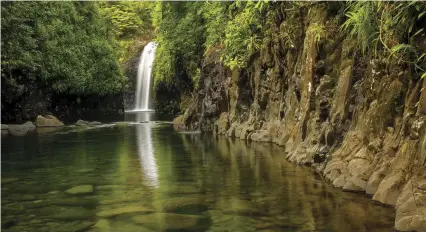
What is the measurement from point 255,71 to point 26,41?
1442cm

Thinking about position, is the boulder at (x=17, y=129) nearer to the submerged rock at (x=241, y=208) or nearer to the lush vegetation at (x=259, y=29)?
the lush vegetation at (x=259, y=29)

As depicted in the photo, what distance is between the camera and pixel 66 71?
28.6 m

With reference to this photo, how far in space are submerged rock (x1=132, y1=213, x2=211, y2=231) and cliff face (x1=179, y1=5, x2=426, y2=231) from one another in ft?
7.87

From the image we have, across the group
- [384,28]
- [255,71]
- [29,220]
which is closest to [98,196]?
[29,220]

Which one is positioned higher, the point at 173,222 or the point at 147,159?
the point at 147,159

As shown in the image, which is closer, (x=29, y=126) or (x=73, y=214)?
(x=73, y=214)

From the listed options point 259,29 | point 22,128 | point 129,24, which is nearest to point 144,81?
point 129,24

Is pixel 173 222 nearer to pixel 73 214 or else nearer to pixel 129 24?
pixel 73 214

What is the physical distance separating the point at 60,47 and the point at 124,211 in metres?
24.1

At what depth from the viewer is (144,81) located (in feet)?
125

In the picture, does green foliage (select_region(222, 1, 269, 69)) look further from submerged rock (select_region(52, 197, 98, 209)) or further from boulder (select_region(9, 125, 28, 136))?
boulder (select_region(9, 125, 28, 136))

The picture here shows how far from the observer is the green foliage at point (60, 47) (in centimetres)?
2431

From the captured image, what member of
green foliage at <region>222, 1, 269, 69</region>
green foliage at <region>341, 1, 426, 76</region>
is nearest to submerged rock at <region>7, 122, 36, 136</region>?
green foliage at <region>222, 1, 269, 69</region>

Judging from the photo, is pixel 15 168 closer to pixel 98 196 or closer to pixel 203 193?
pixel 98 196
